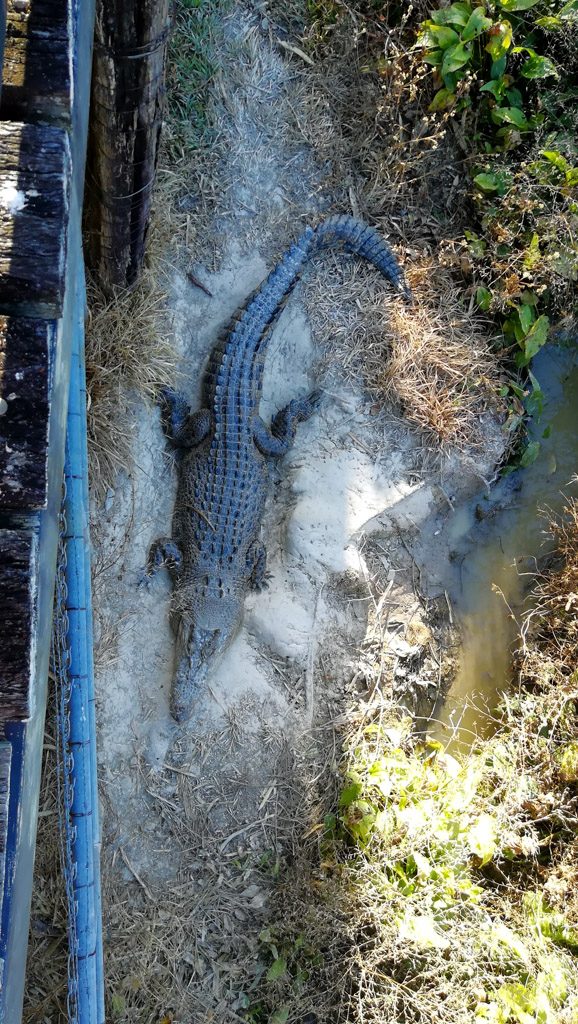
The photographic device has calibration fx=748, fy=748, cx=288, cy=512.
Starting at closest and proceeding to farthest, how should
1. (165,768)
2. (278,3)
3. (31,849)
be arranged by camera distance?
(31,849)
(165,768)
(278,3)

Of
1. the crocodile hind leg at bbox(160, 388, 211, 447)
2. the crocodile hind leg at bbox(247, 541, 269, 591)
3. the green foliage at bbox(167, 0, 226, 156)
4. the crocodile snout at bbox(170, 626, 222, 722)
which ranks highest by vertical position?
the green foliage at bbox(167, 0, 226, 156)

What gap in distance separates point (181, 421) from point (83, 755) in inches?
63.2

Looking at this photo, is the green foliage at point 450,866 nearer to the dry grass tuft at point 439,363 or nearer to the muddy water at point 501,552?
the muddy water at point 501,552

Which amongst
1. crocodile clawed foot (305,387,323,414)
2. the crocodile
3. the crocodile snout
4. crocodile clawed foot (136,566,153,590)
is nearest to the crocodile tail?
the crocodile

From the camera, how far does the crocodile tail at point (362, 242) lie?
366cm

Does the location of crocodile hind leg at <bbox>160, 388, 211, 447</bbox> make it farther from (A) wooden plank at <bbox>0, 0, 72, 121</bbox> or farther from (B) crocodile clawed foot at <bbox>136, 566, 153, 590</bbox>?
(A) wooden plank at <bbox>0, 0, 72, 121</bbox>

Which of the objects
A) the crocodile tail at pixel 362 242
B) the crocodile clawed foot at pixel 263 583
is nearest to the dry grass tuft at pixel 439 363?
the crocodile tail at pixel 362 242

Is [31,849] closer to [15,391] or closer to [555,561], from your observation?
[15,391]

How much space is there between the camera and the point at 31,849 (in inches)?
75.8

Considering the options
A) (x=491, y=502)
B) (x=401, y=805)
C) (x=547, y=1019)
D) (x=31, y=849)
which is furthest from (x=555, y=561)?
(x=31, y=849)

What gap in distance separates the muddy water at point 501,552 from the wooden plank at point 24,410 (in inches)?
121

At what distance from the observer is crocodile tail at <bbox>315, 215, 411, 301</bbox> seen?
3664 millimetres

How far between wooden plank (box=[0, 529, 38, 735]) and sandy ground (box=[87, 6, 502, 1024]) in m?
1.93

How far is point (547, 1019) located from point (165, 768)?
1935 millimetres
